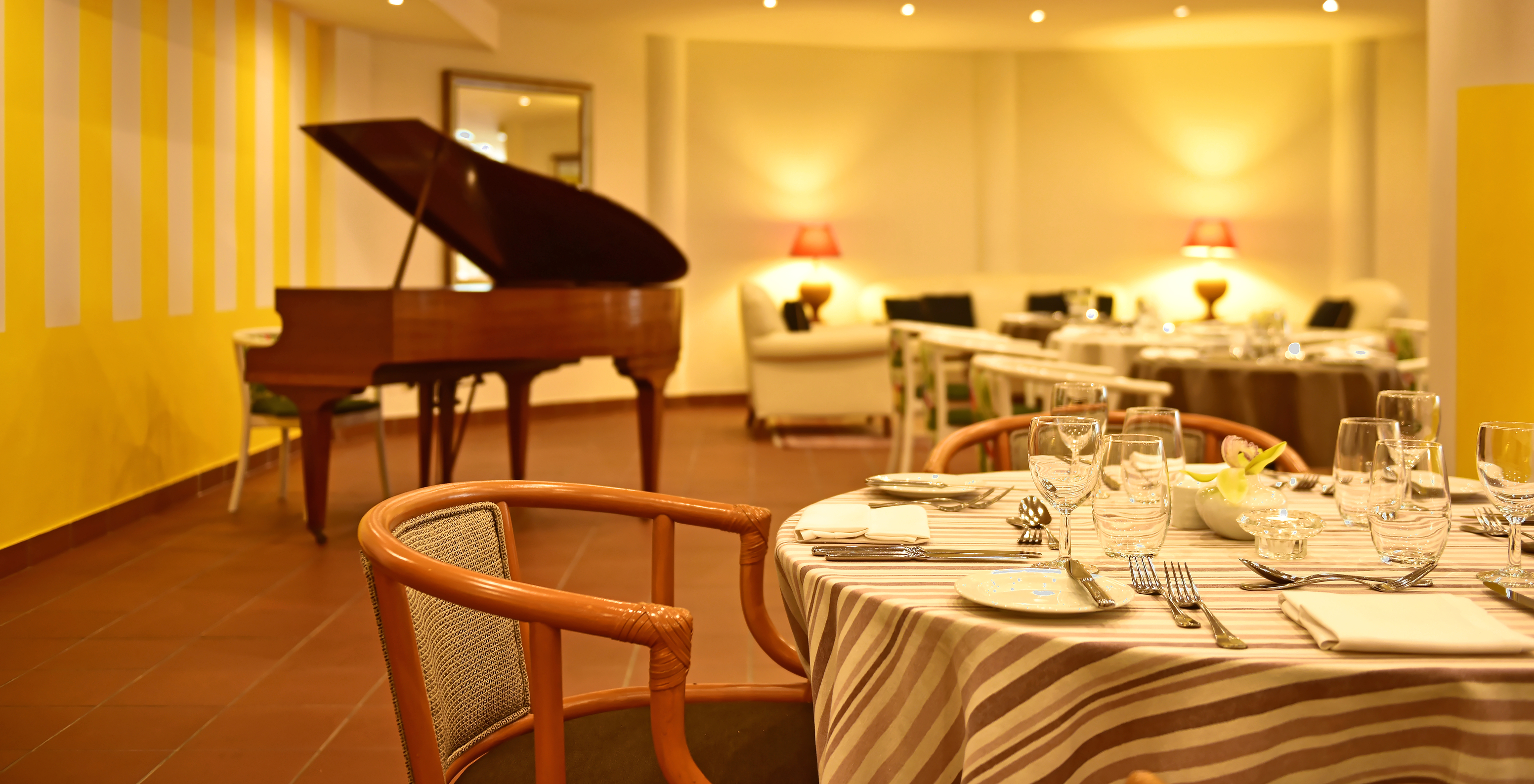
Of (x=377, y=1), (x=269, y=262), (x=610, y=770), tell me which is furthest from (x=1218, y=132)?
(x=610, y=770)

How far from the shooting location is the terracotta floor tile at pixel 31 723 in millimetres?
2434

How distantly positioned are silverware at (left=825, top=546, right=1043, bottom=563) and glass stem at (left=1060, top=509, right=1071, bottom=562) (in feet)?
0.12

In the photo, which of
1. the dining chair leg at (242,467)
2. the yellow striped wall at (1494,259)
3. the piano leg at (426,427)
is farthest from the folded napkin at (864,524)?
the dining chair leg at (242,467)

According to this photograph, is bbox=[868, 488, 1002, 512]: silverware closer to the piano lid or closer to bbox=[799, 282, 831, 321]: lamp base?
the piano lid

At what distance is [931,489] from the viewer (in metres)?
1.66

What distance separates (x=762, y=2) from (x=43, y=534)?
17.8ft

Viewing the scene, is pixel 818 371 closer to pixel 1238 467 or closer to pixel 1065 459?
pixel 1238 467

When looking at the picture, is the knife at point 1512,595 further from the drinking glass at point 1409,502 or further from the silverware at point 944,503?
the silverware at point 944,503

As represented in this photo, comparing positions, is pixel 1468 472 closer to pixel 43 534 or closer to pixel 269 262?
pixel 43 534

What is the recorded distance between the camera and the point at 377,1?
244 inches

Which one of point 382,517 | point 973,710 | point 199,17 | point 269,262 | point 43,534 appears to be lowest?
point 43,534

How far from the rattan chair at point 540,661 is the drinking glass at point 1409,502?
716 mm

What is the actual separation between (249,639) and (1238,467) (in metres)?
2.75

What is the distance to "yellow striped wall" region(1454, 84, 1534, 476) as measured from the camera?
3.10 m
